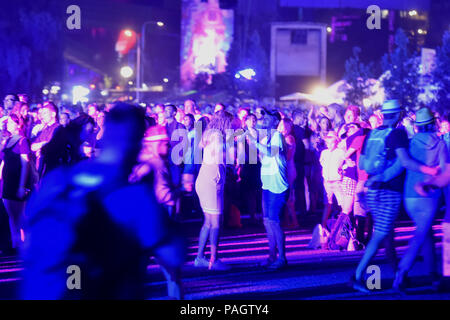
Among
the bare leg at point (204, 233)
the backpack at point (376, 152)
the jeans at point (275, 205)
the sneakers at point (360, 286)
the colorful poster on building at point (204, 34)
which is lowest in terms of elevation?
the sneakers at point (360, 286)

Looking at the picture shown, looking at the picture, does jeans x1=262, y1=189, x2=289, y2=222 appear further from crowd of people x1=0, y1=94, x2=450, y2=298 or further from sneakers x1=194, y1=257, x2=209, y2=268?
sneakers x1=194, y1=257, x2=209, y2=268

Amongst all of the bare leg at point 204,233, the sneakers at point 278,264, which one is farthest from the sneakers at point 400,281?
the bare leg at point 204,233

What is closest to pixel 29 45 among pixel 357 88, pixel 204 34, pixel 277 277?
pixel 357 88

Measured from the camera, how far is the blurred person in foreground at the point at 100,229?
2.75 meters

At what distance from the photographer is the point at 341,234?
8.88 metres

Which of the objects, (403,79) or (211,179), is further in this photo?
(403,79)

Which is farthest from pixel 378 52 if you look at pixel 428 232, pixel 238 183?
pixel 428 232

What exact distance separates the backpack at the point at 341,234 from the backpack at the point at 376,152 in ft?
7.03

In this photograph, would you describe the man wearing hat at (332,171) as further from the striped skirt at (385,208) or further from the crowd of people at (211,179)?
the striped skirt at (385,208)

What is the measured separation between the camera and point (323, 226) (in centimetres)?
930

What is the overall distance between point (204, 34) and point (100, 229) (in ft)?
213

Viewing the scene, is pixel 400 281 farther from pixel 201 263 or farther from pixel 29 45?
pixel 29 45
